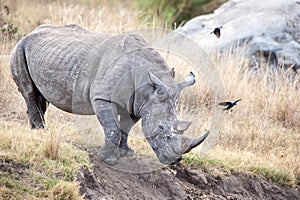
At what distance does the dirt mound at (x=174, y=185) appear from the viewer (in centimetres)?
608

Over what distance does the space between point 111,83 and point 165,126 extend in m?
0.69

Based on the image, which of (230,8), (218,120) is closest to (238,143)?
(218,120)

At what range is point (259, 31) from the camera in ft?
38.5

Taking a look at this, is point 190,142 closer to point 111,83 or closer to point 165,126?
point 165,126

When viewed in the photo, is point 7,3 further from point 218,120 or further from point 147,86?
point 147,86

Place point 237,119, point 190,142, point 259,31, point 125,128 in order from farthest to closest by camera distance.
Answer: point 259,31
point 237,119
point 125,128
point 190,142

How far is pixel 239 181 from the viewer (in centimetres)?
737

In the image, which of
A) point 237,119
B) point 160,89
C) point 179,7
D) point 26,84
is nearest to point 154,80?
point 160,89

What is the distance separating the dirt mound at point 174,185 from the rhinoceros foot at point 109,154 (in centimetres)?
7

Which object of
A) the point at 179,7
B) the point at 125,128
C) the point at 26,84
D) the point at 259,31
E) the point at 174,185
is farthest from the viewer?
the point at 179,7

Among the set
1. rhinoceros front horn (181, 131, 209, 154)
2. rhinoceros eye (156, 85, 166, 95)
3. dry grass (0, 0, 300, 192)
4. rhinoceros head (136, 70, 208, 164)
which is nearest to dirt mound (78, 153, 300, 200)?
dry grass (0, 0, 300, 192)

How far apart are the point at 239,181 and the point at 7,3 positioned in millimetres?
7526

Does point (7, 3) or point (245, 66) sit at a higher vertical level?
point (7, 3)

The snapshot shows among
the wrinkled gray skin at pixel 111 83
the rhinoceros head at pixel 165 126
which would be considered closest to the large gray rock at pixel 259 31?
the wrinkled gray skin at pixel 111 83
